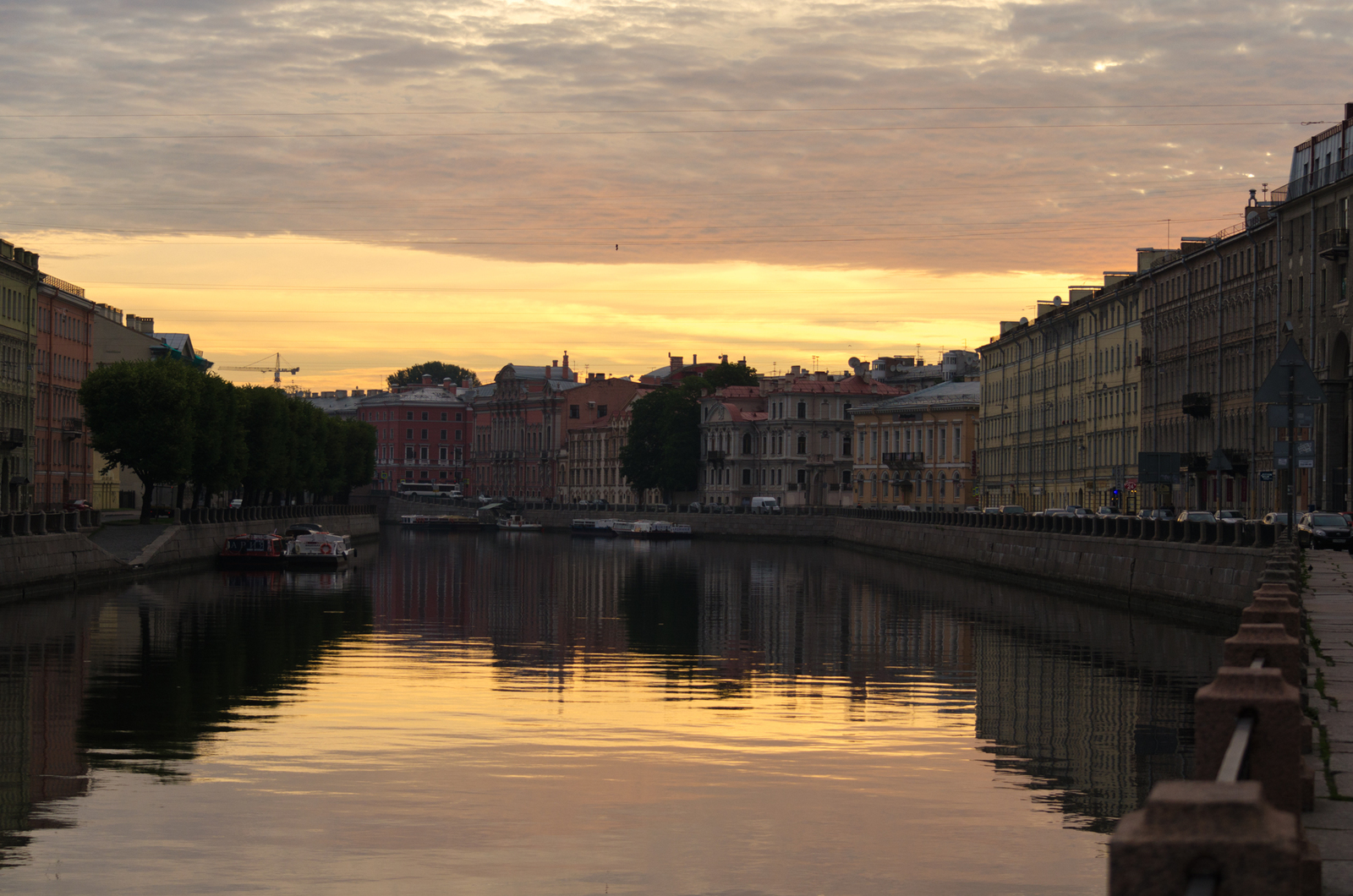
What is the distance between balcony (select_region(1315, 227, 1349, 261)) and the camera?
249 ft

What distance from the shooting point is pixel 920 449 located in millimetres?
166375

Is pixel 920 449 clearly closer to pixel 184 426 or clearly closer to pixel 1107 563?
pixel 184 426

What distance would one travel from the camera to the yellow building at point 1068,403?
112 metres

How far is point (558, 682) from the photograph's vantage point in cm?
3781

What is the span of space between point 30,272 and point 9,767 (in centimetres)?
8632

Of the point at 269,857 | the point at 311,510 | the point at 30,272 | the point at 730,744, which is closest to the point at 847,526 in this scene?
the point at 311,510

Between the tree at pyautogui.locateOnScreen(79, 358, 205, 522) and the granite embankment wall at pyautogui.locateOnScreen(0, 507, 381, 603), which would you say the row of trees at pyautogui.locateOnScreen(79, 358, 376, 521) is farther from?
the granite embankment wall at pyautogui.locateOnScreen(0, 507, 381, 603)

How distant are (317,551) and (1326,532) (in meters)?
56.9

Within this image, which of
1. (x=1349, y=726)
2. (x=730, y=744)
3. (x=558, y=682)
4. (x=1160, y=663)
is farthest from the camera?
(x=1160, y=663)

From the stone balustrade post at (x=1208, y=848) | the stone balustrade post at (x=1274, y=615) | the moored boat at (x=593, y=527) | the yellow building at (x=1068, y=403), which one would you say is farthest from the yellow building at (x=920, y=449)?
the stone balustrade post at (x=1208, y=848)

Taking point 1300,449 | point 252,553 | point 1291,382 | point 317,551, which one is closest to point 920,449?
point 317,551

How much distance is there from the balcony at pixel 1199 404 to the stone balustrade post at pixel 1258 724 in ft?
297

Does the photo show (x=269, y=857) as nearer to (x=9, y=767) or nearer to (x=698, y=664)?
(x=9, y=767)

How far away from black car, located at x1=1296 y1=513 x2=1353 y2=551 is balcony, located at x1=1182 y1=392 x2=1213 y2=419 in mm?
32663
